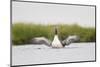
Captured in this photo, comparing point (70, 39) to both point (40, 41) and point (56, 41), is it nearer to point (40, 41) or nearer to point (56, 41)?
point (56, 41)

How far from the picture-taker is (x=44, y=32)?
2.51 m

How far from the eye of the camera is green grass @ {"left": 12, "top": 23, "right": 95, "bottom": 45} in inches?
94.3

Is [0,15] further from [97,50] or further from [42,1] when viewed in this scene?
[97,50]

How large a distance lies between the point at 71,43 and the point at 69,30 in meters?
0.16

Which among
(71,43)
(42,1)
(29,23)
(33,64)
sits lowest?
(33,64)

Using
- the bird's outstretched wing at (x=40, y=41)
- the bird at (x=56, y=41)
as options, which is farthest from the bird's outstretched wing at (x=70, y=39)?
the bird's outstretched wing at (x=40, y=41)

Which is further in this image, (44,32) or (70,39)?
(70,39)

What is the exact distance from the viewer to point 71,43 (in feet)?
8.66

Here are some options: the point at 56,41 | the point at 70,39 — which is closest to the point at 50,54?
the point at 56,41

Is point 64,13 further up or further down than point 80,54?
further up

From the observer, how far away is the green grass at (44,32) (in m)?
2.40

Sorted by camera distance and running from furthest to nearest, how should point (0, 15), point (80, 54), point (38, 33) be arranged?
point (80, 54), point (38, 33), point (0, 15)

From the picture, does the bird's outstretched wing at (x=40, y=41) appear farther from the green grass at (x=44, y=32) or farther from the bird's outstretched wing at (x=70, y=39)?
the bird's outstretched wing at (x=70, y=39)

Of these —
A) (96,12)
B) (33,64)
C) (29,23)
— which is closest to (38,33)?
(29,23)
